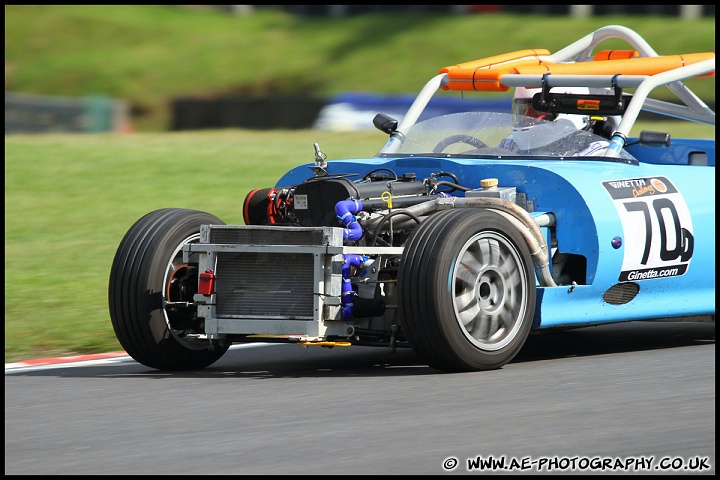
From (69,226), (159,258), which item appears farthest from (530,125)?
(69,226)

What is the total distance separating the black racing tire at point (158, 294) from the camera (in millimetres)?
7453

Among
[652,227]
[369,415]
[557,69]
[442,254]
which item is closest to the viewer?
[369,415]

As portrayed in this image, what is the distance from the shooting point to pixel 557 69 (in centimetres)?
946

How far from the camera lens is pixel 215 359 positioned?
25.7 feet

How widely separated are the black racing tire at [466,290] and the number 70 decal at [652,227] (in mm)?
707

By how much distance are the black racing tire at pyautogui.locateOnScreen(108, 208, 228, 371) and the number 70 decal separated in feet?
7.59

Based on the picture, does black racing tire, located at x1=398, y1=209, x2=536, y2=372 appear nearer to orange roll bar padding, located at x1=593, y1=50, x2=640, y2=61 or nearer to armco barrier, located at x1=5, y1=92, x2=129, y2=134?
orange roll bar padding, located at x1=593, y1=50, x2=640, y2=61

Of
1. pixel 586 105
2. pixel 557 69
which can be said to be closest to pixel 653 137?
pixel 586 105

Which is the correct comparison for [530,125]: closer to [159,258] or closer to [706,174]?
[706,174]

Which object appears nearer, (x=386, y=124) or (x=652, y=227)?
(x=652, y=227)

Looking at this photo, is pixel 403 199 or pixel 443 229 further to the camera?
pixel 403 199

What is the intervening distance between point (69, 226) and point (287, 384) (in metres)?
8.32

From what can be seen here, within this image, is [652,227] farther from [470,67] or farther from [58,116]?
[58,116]

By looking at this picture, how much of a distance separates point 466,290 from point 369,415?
1349mm
